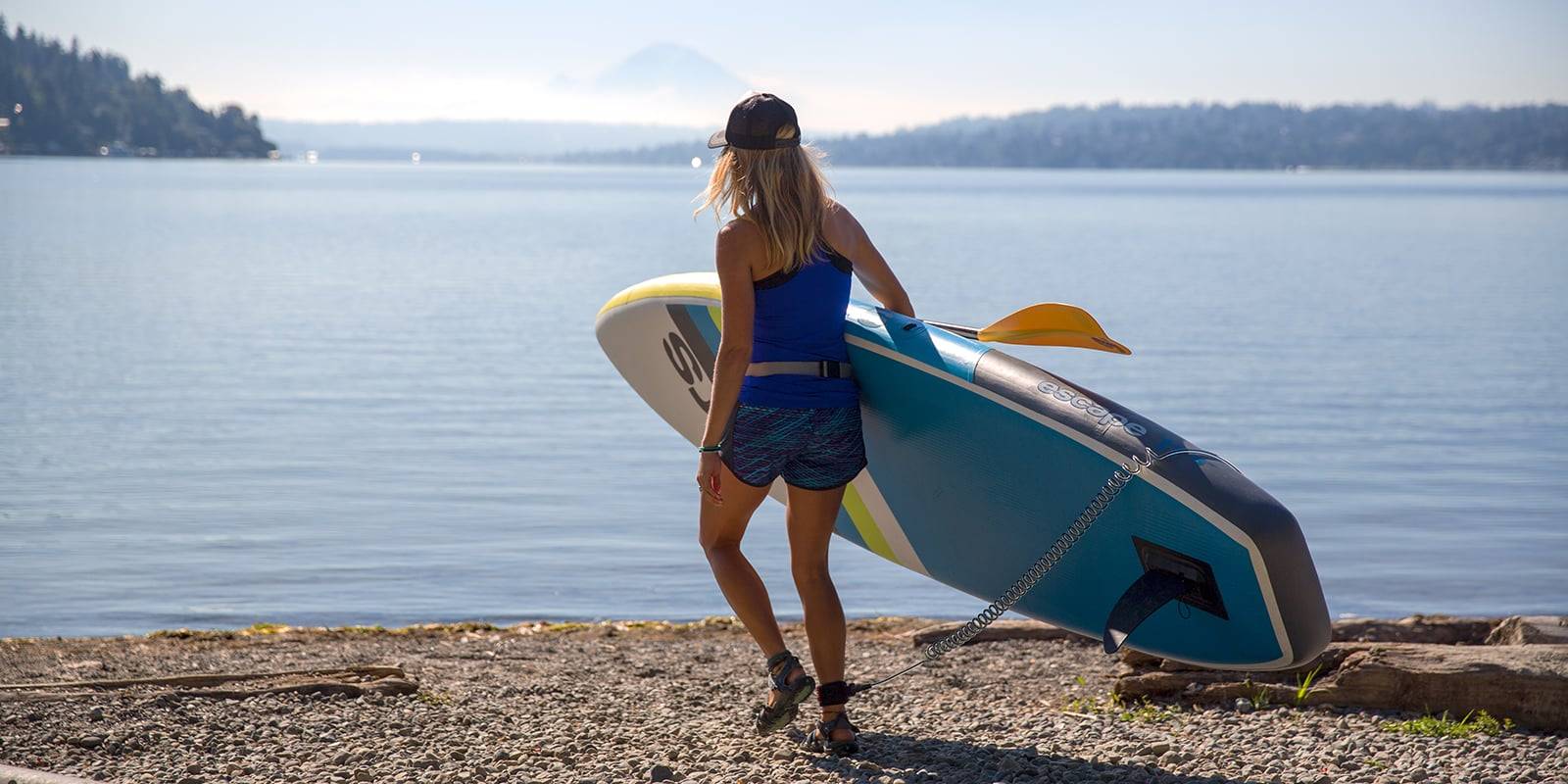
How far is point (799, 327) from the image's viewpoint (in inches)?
142

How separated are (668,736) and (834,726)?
0.58 metres

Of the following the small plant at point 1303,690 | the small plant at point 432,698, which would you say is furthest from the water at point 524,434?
the small plant at point 1303,690

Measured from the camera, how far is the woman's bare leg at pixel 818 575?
3693mm

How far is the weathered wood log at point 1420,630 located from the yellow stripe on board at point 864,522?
5.76 feet

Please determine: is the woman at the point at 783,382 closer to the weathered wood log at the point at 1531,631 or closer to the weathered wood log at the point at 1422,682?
the weathered wood log at the point at 1422,682

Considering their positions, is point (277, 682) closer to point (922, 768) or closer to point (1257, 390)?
point (922, 768)

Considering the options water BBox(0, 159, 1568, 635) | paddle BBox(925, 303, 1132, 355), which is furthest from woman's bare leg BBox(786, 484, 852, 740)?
water BBox(0, 159, 1568, 635)

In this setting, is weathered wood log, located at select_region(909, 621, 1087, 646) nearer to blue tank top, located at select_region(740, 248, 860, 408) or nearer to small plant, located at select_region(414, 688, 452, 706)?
small plant, located at select_region(414, 688, 452, 706)

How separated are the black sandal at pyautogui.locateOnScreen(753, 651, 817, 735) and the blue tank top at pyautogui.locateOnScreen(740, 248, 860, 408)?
0.72 metres

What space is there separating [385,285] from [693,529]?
77.9ft

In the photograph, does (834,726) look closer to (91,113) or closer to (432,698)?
(432,698)

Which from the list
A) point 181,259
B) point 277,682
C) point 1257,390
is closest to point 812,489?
point 277,682

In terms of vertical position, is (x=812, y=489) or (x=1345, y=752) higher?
(x=812, y=489)

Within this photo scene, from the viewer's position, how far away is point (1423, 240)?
49.6 metres
